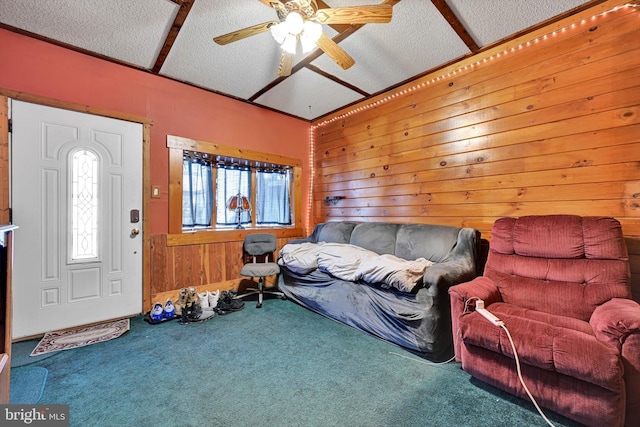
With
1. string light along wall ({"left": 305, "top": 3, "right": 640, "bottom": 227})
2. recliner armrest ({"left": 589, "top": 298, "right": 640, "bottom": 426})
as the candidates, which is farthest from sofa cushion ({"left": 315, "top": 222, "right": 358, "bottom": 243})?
recliner armrest ({"left": 589, "top": 298, "right": 640, "bottom": 426})

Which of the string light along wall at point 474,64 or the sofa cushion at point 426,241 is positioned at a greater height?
the string light along wall at point 474,64

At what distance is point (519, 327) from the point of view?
1493 mm

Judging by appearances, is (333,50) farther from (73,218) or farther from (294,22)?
(73,218)

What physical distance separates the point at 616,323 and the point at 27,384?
3.38 metres

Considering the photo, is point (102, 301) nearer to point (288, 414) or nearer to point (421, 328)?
point (288, 414)

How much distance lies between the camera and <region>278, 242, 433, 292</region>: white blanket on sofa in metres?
2.24

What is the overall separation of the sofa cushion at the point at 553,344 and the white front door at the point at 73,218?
3.21m

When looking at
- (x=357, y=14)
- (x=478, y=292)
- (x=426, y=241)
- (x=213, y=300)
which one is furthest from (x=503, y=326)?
(x=213, y=300)

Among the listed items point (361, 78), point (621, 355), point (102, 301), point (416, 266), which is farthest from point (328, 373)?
point (361, 78)

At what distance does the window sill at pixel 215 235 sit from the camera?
322cm

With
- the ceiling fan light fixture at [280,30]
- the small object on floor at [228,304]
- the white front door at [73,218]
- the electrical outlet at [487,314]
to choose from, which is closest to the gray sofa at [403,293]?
the electrical outlet at [487,314]

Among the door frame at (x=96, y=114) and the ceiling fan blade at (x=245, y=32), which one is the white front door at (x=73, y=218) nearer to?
the door frame at (x=96, y=114)

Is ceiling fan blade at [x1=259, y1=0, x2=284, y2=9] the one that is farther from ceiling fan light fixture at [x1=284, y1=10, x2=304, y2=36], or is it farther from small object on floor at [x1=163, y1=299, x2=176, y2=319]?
small object on floor at [x1=163, y1=299, x2=176, y2=319]

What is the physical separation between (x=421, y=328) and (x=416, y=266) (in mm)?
502
